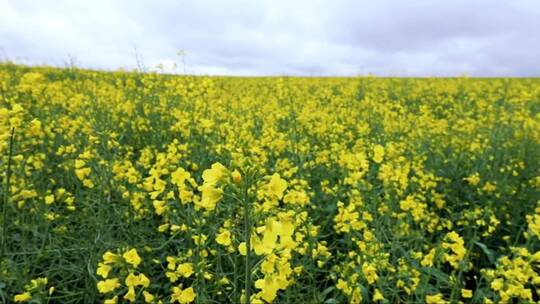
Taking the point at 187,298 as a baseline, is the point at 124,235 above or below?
below

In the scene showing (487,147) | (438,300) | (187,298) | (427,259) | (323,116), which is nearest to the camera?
(187,298)

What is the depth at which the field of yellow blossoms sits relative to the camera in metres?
1.72

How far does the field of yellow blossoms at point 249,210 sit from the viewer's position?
1.72 m

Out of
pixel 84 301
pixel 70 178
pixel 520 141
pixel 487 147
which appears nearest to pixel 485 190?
pixel 487 147

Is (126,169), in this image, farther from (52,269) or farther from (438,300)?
(438,300)

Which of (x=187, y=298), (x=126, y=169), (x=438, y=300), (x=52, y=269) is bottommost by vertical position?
(x=52, y=269)

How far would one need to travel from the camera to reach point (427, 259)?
2150 millimetres

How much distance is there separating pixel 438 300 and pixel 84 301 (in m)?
1.88

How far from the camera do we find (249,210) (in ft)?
4.02

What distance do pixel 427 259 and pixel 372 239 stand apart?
11.6 inches

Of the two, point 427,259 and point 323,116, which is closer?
point 427,259

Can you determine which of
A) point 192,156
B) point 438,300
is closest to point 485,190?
point 438,300

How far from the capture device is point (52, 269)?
7.91ft

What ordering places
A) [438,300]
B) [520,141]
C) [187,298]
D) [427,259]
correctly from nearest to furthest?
1. [187,298]
2. [438,300]
3. [427,259]
4. [520,141]
